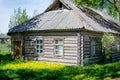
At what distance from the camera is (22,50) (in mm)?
25703

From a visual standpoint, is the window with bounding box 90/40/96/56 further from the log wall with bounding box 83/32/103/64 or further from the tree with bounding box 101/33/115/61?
the tree with bounding box 101/33/115/61

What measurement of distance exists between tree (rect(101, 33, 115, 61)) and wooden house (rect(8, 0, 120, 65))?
21.5 inches

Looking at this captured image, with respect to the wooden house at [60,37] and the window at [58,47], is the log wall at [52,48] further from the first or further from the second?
the window at [58,47]

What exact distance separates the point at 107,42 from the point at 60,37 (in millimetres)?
4571

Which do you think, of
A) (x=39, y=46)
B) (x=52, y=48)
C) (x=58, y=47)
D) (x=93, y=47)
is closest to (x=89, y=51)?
(x=93, y=47)

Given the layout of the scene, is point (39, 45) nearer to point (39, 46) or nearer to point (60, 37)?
point (39, 46)

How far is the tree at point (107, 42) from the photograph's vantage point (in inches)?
925

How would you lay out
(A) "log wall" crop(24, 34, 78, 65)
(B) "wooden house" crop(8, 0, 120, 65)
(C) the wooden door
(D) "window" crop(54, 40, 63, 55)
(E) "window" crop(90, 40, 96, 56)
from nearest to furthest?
(B) "wooden house" crop(8, 0, 120, 65)
(A) "log wall" crop(24, 34, 78, 65)
(D) "window" crop(54, 40, 63, 55)
(E) "window" crop(90, 40, 96, 56)
(C) the wooden door

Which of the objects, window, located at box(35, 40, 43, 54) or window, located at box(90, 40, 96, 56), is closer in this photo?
window, located at box(90, 40, 96, 56)

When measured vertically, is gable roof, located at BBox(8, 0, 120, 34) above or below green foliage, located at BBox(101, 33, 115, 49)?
above

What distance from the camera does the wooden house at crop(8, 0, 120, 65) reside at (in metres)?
21.7

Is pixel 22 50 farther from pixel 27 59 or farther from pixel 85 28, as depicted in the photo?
pixel 85 28

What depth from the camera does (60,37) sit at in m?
22.5

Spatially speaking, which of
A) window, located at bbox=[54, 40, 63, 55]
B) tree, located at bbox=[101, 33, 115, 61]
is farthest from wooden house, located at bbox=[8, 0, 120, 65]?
tree, located at bbox=[101, 33, 115, 61]
